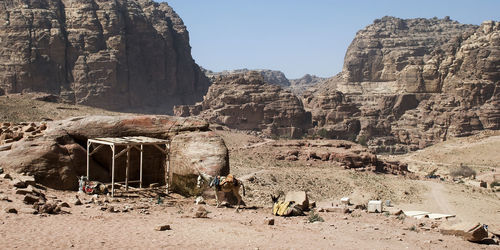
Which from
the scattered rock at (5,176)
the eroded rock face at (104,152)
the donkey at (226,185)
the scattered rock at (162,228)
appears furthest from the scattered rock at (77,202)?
the donkey at (226,185)

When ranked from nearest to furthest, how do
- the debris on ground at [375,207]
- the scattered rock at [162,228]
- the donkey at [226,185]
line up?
1. the scattered rock at [162,228]
2. the donkey at [226,185]
3. the debris on ground at [375,207]

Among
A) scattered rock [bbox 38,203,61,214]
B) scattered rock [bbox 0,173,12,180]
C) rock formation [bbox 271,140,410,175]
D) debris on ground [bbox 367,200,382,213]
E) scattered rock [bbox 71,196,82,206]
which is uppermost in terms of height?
scattered rock [bbox 0,173,12,180]

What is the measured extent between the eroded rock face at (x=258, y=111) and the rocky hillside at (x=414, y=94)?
4827 millimetres

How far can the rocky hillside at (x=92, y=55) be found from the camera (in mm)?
88000

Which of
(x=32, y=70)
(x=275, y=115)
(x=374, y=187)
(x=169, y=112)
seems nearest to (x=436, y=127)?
(x=275, y=115)

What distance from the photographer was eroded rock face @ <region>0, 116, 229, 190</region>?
1647cm

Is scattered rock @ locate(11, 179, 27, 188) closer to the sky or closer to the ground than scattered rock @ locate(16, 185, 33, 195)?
closer to the sky

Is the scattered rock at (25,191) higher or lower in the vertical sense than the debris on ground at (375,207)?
higher

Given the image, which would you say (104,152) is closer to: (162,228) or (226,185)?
(226,185)

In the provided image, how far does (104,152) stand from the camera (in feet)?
60.3

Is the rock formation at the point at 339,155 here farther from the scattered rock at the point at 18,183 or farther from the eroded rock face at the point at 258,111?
the eroded rock face at the point at 258,111

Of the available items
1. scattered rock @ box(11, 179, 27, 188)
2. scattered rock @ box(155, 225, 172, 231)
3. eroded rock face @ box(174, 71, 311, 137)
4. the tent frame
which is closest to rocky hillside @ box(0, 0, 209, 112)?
eroded rock face @ box(174, 71, 311, 137)

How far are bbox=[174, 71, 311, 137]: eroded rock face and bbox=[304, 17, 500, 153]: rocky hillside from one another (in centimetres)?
483

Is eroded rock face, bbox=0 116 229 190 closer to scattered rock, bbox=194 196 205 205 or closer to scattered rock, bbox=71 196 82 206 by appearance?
scattered rock, bbox=194 196 205 205
